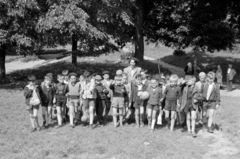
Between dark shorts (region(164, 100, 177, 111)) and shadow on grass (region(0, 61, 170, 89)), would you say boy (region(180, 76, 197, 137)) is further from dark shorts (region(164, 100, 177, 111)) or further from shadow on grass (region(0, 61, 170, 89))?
shadow on grass (region(0, 61, 170, 89))

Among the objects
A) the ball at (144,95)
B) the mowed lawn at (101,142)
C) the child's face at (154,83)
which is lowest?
the mowed lawn at (101,142)

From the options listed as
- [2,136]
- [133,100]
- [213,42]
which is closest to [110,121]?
[133,100]

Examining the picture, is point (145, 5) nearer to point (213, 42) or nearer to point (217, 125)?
point (213, 42)

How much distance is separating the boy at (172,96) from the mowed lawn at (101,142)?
58cm

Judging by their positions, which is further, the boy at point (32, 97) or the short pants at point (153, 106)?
the short pants at point (153, 106)

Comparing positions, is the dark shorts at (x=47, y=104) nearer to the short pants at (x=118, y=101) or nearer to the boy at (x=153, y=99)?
the short pants at (x=118, y=101)

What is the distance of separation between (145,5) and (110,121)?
14399 mm

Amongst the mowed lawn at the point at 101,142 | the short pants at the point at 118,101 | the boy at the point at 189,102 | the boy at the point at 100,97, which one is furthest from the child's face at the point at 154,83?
the boy at the point at 100,97

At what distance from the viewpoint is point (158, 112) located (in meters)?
9.14

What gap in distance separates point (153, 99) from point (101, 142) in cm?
198

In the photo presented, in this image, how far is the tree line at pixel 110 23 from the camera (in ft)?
47.1

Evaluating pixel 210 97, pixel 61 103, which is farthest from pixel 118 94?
pixel 210 97

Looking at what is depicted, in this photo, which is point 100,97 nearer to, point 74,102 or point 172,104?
point 74,102

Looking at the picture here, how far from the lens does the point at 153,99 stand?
8.41 meters
